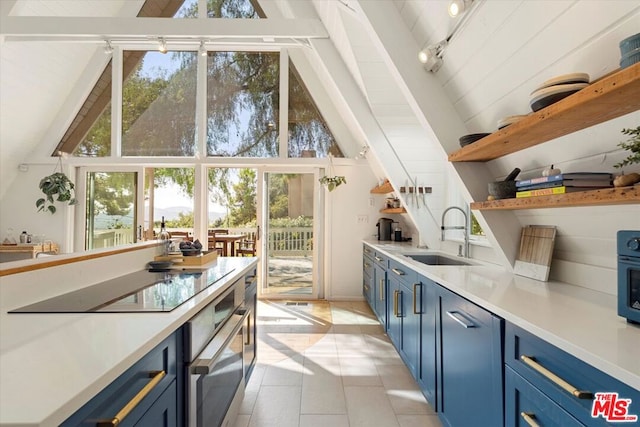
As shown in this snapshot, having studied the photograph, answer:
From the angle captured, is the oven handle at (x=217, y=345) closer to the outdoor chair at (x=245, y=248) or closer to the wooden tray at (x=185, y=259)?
the wooden tray at (x=185, y=259)

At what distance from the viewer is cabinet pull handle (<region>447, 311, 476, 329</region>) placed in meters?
1.43

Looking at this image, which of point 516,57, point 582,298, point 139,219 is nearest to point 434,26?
point 516,57

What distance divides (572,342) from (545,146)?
111cm

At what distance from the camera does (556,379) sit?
0.89 metres

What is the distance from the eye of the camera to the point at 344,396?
2270 mm

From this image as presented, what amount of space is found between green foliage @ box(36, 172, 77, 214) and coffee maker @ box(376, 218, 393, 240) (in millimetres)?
4605

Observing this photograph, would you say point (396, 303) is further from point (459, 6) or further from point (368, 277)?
point (459, 6)

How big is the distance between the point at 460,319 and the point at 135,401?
132 cm

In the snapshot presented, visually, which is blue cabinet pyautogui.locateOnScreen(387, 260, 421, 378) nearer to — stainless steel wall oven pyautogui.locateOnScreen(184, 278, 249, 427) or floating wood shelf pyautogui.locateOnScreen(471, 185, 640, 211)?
floating wood shelf pyautogui.locateOnScreen(471, 185, 640, 211)

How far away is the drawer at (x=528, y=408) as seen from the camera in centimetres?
90

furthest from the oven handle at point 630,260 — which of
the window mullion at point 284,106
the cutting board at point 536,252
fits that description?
the window mullion at point 284,106

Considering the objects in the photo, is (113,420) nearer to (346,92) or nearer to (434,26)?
(434,26)

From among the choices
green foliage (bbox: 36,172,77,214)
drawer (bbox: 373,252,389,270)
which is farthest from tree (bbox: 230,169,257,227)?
green foliage (bbox: 36,172,77,214)

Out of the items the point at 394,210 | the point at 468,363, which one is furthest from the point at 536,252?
the point at 394,210
